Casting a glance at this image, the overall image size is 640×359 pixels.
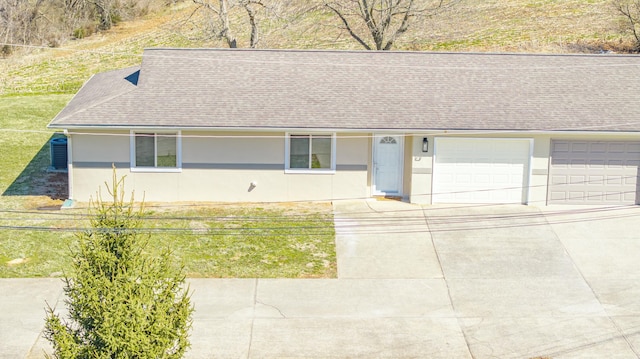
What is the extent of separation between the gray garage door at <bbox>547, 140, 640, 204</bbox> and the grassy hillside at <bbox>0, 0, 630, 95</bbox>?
1708cm

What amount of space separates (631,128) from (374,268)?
9196mm

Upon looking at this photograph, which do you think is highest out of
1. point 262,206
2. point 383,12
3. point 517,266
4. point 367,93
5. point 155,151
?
point 383,12

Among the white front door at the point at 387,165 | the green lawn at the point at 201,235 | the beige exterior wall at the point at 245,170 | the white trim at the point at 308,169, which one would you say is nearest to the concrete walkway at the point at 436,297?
the green lawn at the point at 201,235

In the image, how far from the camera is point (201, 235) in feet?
68.7

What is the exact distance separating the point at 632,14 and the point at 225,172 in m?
29.5

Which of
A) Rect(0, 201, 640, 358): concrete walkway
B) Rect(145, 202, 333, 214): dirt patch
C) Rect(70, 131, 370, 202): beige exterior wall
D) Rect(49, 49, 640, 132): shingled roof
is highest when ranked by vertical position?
Rect(49, 49, 640, 132): shingled roof

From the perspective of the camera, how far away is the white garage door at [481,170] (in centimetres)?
2320

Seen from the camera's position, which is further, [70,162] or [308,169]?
[308,169]

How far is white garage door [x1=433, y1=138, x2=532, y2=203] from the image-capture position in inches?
914

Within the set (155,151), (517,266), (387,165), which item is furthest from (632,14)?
(155,151)

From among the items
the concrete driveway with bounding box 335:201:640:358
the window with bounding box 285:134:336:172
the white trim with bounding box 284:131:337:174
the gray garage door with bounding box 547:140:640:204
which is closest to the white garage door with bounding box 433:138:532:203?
the concrete driveway with bounding box 335:201:640:358

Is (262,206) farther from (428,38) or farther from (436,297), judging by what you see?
(428,38)

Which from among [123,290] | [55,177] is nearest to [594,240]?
[123,290]

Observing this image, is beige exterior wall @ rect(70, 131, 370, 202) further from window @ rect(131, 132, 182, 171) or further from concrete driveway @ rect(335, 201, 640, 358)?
concrete driveway @ rect(335, 201, 640, 358)
